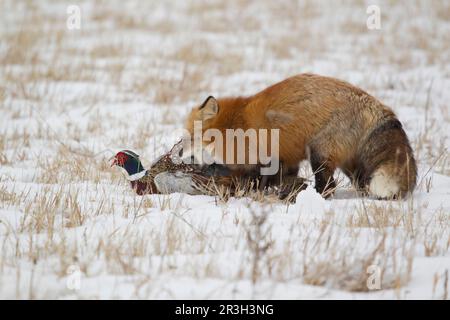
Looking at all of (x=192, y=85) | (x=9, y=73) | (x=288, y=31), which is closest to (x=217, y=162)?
(x=192, y=85)

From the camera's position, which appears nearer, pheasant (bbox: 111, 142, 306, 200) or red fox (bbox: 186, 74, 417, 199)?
red fox (bbox: 186, 74, 417, 199)

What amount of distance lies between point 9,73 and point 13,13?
236 inches

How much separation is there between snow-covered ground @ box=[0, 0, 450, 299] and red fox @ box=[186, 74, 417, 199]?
0.30 metres

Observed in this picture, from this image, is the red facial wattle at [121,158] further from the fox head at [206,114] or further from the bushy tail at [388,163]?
the bushy tail at [388,163]

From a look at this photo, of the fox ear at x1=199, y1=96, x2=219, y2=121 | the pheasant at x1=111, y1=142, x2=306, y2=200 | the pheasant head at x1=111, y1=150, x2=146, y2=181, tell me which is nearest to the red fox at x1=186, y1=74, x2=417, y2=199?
the fox ear at x1=199, y1=96, x2=219, y2=121

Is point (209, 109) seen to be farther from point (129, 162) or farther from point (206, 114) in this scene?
point (129, 162)

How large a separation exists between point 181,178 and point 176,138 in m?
2.52

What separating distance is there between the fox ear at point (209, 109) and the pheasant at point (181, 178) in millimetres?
428

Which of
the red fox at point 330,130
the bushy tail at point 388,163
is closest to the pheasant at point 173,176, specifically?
the red fox at point 330,130

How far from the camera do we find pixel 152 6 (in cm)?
1753

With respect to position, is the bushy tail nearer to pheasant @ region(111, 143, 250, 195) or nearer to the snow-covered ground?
the snow-covered ground

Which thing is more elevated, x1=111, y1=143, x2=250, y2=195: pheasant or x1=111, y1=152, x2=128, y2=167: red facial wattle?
x1=111, y1=152, x2=128, y2=167: red facial wattle

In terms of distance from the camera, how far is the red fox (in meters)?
5.41

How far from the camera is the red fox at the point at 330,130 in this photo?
17.7 ft
